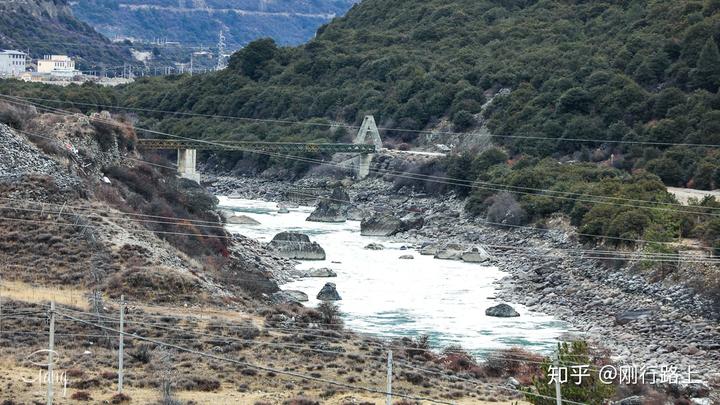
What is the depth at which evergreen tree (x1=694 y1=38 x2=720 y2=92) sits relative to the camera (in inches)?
3438

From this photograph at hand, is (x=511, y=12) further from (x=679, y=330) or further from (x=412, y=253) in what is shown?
(x=679, y=330)

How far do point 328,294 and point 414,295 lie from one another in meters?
3.54

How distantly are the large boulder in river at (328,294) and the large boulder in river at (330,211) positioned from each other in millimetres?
26423

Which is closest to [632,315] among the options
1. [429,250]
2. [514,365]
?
[514,365]

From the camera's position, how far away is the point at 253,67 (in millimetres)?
127500

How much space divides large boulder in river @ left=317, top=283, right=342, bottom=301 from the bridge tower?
43.0m

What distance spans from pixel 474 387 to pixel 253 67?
9330 cm

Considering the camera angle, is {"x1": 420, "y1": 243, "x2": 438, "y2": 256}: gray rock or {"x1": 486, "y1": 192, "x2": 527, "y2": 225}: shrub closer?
{"x1": 420, "y1": 243, "x2": 438, "y2": 256}: gray rock

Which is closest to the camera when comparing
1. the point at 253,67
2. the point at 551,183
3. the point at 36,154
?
the point at 36,154

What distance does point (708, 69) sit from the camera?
8756cm

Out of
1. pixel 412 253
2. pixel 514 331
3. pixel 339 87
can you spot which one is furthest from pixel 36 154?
pixel 339 87

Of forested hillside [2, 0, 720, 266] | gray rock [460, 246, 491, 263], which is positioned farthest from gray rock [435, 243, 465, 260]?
forested hillside [2, 0, 720, 266]

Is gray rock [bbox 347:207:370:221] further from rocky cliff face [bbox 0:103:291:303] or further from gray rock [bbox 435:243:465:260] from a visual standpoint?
rocky cliff face [bbox 0:103:291:303]

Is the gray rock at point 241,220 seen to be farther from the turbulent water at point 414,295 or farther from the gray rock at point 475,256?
the gray rock at point 475,256
